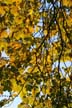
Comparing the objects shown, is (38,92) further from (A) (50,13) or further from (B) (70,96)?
(A) (50,13)

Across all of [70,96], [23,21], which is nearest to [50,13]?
[23,21]

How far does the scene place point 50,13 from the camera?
263 inches

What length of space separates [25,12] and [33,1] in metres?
0.33

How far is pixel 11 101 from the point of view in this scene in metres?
6.64

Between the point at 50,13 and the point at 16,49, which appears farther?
the point at 16,49

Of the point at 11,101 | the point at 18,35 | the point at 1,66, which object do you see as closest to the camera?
the point at 11,101

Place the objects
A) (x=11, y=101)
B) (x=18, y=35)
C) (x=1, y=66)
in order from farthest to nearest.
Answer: (x=18, y=35), (x=1, y=66), (x=11, y=101)

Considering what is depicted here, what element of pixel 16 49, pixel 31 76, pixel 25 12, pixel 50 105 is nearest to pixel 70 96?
pixel 50 105

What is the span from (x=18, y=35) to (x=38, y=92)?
3.90 feet

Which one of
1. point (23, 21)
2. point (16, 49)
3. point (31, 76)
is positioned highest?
point (23, 21)

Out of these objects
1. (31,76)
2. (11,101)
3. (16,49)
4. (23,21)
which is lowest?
(11,101)

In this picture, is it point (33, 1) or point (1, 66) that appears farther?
point (33, 1)

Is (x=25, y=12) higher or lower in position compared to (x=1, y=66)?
higher

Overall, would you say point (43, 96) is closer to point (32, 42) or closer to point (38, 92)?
point (38, 92)
